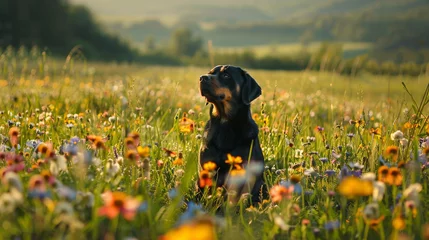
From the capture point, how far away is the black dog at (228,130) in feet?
13.9

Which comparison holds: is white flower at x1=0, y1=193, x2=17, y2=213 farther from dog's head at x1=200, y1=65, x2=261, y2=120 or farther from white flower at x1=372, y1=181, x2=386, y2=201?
dog's head at x1=200, y1=65, x2=261, y2=120

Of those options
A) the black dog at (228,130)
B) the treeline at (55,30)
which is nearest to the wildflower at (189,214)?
the black dog at (228,130)

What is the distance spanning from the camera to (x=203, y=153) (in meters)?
4.29

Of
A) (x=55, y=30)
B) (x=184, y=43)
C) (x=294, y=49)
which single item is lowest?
(x=294, y=49)

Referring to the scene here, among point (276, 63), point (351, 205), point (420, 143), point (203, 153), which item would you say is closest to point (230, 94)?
point (203, 153)

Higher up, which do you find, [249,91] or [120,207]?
[249,91]

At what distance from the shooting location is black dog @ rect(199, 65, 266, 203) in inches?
167

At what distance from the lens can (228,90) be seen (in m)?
Result: 4.32

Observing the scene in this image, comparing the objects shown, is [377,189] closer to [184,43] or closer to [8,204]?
[8,204]

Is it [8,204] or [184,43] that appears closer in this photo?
[8,204]

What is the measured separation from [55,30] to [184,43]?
68433mm

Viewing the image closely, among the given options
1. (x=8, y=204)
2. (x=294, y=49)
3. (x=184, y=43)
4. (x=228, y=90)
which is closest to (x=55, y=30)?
(x=228, y=90)

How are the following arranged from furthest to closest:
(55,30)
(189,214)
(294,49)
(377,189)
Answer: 1. (294,49)
2. (55,30)
3. (377,189)
4. (189,214)

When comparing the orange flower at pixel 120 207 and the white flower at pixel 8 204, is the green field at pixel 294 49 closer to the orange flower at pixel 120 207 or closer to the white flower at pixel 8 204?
the white flower at pixel 8 204
